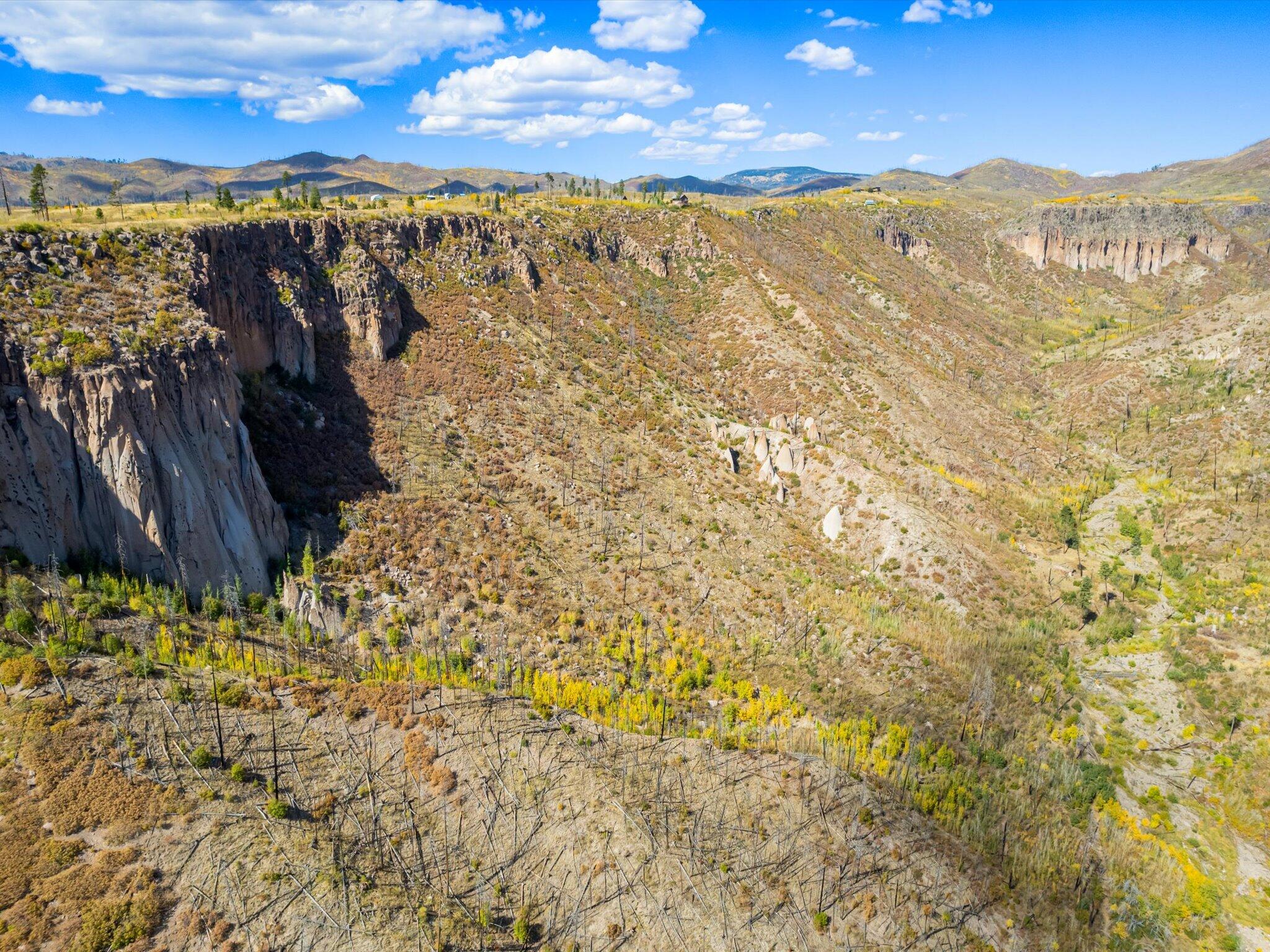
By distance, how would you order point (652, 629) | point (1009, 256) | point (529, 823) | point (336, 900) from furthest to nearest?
point (1009, 256) < point (652, 629) < point (529, 823) < point (336, 900)

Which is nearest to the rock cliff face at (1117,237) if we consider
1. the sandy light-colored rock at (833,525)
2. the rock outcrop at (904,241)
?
the rock outcrop at (904,241)

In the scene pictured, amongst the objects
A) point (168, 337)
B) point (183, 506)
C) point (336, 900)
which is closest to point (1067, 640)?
point (336, 900)

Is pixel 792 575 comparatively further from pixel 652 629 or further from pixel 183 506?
pixel 183 506

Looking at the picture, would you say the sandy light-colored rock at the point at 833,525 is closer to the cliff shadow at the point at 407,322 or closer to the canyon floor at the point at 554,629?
the canyon floor at the point at 554,629

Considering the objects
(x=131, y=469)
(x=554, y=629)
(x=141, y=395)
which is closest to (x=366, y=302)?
(x=141, y=395)

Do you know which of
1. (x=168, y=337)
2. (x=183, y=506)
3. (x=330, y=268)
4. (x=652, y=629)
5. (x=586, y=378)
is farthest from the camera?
(x=586, y=378)

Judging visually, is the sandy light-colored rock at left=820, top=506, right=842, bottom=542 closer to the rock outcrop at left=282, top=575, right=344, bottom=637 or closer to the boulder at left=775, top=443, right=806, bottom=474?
the boulder at left=775, top=443, right=806, bottom=474
